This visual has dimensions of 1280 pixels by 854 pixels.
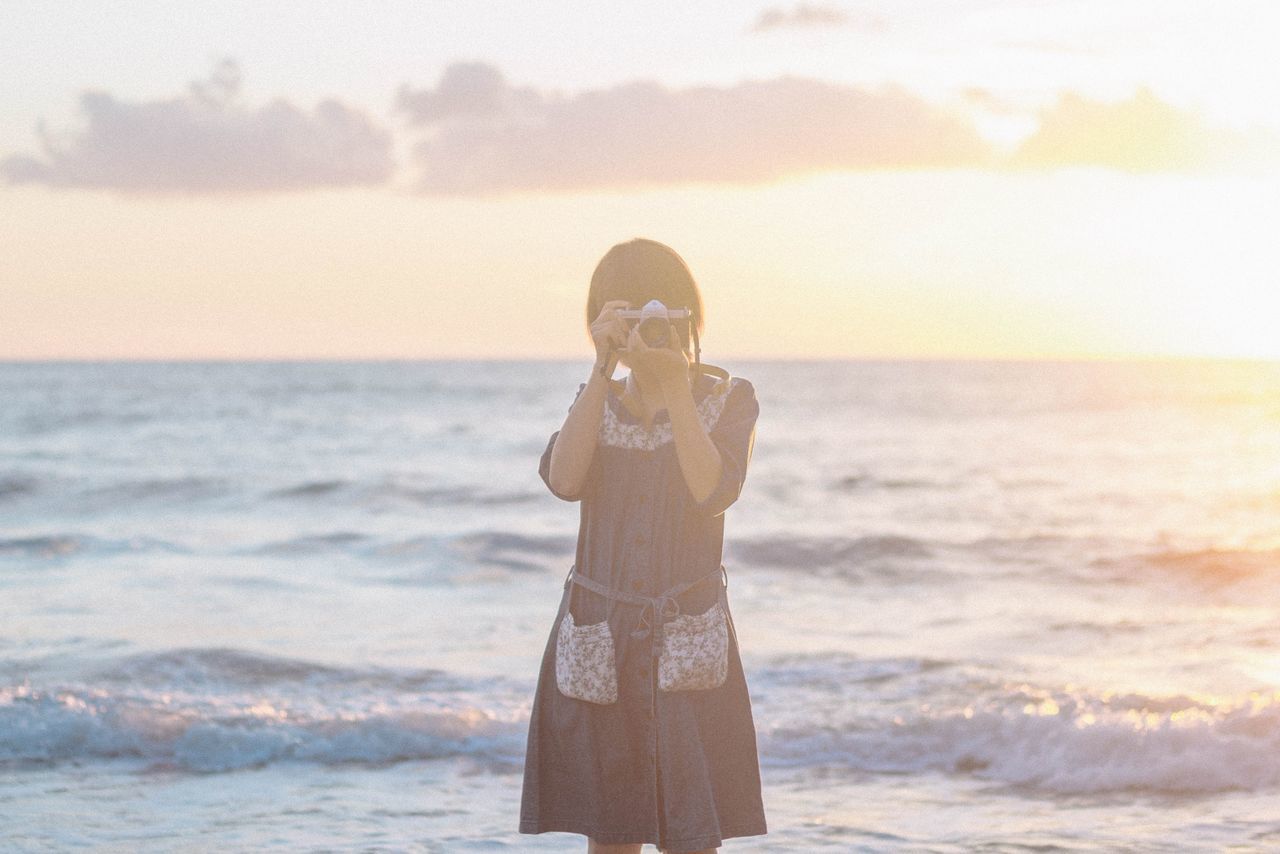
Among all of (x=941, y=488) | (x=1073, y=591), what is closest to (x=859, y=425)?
(x=941, y=488)

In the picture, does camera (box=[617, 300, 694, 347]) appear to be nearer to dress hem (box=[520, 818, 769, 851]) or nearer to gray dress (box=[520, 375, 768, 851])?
gray dress (box=[520, 375, 768, 851])

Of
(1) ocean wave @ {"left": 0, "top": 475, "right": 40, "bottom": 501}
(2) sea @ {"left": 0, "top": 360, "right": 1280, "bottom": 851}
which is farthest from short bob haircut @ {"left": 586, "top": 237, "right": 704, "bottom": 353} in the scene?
(1) ocean wave @ {"left": 0, "top": 475, "right": 40, "bottom": 501}

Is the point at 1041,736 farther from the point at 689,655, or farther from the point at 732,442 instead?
the point at 732,442

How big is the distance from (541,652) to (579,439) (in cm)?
674

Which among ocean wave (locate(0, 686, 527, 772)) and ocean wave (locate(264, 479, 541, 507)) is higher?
ocean wave (locate(264, 479, 541, 507))

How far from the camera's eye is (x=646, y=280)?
284cm

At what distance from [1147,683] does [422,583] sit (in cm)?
685

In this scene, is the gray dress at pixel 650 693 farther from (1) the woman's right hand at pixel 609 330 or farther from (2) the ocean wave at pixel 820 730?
(2) the ocean wave at pixel 820 730

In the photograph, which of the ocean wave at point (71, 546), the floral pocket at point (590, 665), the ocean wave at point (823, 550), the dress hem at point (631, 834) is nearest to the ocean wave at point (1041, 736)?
the dress hem at point (631, 834)

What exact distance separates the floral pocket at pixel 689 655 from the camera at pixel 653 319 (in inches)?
25.5

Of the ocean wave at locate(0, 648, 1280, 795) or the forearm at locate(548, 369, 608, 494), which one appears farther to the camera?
the ocean wave at locate(0, 648, 1280, 795)

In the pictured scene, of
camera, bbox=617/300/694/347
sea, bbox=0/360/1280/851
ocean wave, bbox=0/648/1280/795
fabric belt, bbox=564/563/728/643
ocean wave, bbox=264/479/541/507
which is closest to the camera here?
camera, bbox=617/300/694/347

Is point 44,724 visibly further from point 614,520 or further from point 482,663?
point 614,520

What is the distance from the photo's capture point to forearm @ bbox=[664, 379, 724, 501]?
2.79 metres
